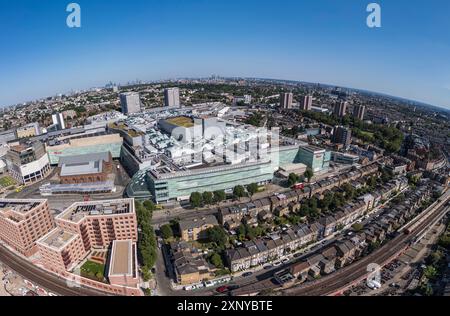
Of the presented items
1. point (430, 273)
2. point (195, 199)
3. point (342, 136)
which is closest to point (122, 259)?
point (195, 199)

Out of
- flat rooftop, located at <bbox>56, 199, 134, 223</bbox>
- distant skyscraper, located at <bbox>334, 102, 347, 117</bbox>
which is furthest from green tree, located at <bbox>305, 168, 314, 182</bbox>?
distant skyscraper, located at <bbox>334, 102, 347, 117</bbox>

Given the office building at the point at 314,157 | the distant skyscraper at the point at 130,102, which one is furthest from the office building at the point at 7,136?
the office building at the point at 314,157

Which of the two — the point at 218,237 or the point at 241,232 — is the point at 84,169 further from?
the point at 241,232

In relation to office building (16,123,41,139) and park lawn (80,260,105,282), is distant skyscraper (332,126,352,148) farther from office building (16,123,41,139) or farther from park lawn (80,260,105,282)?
office building (16,123,41,139)

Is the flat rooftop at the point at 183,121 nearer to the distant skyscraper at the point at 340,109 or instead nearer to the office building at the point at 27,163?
the office building at the point at 27,163

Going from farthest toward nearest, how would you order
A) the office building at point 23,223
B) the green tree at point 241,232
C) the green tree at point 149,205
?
the green tree at point 149,205 < the green tree at point 241,232 < the office building at point 23,223
